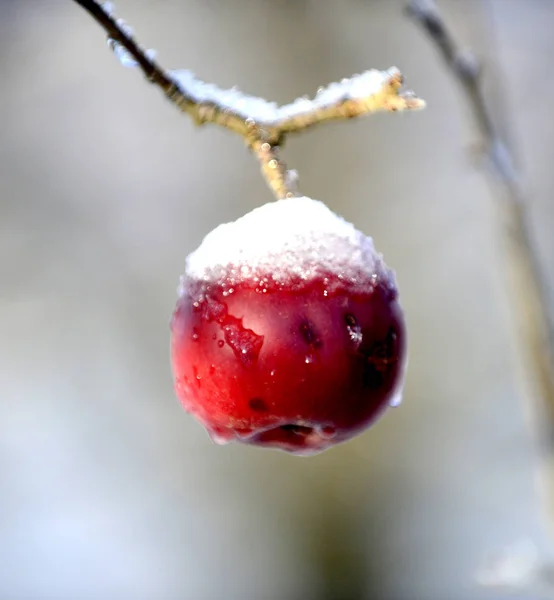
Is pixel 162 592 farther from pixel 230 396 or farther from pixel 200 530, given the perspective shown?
pixel 230 396

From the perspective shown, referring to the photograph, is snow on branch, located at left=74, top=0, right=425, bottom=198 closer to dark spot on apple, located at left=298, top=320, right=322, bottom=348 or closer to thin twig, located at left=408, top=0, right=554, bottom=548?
dark spot on apple, located at left=298, top=320, right=322, bottom=348

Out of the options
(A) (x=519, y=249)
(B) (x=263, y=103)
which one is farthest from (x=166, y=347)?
(B) (x=263, y=103)

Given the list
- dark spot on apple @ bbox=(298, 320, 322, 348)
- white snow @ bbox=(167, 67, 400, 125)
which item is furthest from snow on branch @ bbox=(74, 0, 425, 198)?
dark spot on apple @ bbox=(298, 320, 322, 348)

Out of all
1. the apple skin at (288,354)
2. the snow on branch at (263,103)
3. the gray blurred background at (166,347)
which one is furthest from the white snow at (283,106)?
the gray blurred background at (166,347)

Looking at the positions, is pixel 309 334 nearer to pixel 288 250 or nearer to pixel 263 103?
pixel 288 250

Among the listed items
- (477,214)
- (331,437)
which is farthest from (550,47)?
(331,437)

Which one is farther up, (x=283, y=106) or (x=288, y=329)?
(x=283, y=106)
